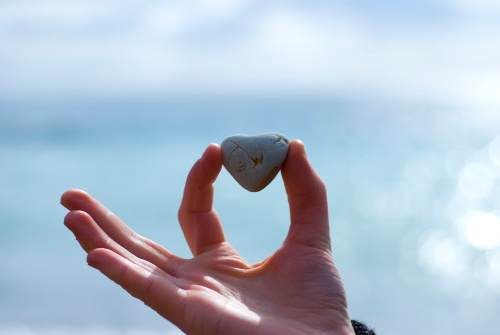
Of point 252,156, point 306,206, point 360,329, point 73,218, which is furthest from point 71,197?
point 360,329

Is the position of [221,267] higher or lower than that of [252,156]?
lower

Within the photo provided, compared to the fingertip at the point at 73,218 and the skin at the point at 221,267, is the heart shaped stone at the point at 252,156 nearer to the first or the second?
the skin at the point at 221,267

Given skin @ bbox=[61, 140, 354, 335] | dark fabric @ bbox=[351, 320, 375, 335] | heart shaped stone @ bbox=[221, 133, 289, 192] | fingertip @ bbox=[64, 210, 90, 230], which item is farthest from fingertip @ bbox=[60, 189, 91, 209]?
dark fabric @ bbox=[351, 320, 375, 335]

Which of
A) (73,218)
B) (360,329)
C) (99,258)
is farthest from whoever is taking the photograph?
(360,329)

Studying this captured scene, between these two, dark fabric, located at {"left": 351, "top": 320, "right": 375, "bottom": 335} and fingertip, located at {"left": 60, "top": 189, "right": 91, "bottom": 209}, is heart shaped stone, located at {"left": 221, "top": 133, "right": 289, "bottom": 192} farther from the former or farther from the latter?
dark fabric, located at {"left": 351, "top": 320, "right": 375, "bottom": 335}

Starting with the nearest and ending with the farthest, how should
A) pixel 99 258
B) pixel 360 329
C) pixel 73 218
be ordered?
pixel 99 258
pixel 73 218
pixel 360 329

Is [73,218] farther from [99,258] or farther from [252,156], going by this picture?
[252,156]

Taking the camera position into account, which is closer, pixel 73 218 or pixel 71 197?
pixel 73 218
